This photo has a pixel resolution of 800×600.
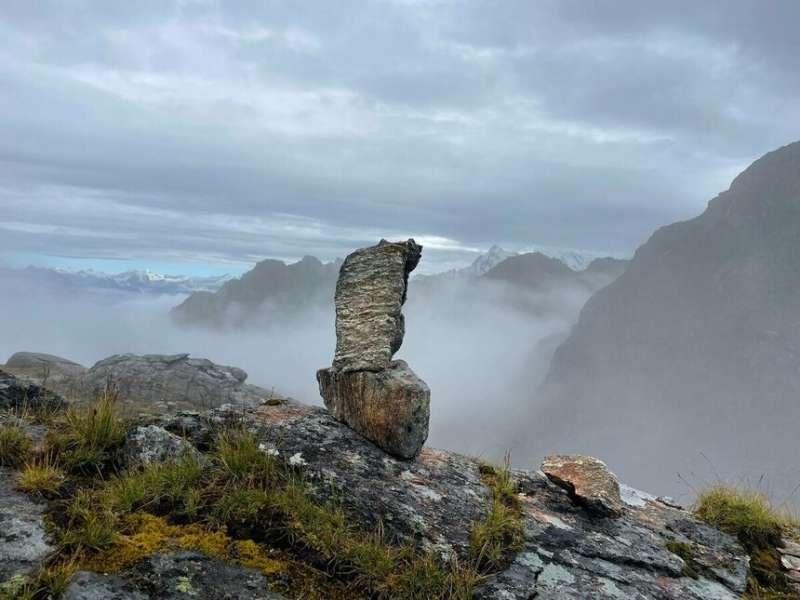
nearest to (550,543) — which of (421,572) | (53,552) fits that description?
(421,572)

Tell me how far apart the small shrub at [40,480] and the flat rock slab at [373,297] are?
15.0 ft

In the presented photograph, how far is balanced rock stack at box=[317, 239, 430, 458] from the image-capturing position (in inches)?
354

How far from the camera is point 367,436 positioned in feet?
30.0

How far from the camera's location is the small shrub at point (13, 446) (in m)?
7.39

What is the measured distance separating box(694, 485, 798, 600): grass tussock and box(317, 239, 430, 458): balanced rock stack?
16.5ft

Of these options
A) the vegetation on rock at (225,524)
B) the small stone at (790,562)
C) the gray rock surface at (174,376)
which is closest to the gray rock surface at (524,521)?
the vegetation on rock at (225,524)

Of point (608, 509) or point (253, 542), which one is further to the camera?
point (608, 509)

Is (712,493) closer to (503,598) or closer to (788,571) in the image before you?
(788,571)

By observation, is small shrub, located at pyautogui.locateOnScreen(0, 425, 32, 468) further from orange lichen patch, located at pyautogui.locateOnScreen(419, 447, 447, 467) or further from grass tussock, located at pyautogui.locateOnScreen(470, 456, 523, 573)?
grass tussock, located at pyautogui.locateOnScreen(470, 456, 523, 573)

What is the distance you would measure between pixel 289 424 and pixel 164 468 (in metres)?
2.19

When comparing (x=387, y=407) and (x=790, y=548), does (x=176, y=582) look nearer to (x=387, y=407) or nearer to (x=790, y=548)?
(x=387, y=407)

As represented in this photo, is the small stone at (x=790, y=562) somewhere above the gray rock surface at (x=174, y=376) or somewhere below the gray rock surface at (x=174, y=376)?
above

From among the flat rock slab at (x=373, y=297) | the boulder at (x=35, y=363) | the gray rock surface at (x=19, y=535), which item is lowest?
the boulder at (x=35, y=363)

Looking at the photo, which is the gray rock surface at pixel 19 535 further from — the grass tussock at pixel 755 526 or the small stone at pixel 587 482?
the grass tussock at pixel 755 526
